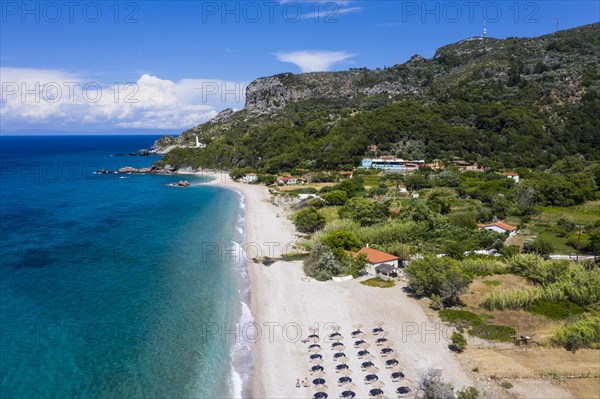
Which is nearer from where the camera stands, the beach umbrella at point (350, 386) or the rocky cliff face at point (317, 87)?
the beach umbrella at point (350, 386)

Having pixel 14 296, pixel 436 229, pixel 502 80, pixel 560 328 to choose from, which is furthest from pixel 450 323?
pixel 502 80

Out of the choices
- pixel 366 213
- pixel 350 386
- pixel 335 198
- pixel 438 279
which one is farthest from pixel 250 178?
pixel 350 386

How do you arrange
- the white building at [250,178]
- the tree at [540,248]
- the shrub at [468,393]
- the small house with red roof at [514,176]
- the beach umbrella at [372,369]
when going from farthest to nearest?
the white building at [250,178]
the small house with red roof at [514,176]
the tree at [540,248]
the beach umbrella at [372,369]
the shrub at [468,393]

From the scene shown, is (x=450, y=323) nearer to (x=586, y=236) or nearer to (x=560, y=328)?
(x=560, y=328)

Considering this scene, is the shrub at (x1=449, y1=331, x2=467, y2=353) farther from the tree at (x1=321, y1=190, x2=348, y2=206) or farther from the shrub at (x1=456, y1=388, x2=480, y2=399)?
Result: the tree at (x1=321, y1=190, x2=348, y2=206)

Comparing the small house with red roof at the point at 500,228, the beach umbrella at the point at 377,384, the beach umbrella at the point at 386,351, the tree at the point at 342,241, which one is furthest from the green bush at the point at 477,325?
the small house with red roof at the point at 500,228

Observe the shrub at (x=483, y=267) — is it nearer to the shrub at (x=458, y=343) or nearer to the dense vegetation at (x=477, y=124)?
the shrub at (x=458, y=343)

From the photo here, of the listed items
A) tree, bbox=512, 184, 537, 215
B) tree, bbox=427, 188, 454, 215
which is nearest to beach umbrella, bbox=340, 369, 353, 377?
tree, bbox=427, 188, 454, 215
